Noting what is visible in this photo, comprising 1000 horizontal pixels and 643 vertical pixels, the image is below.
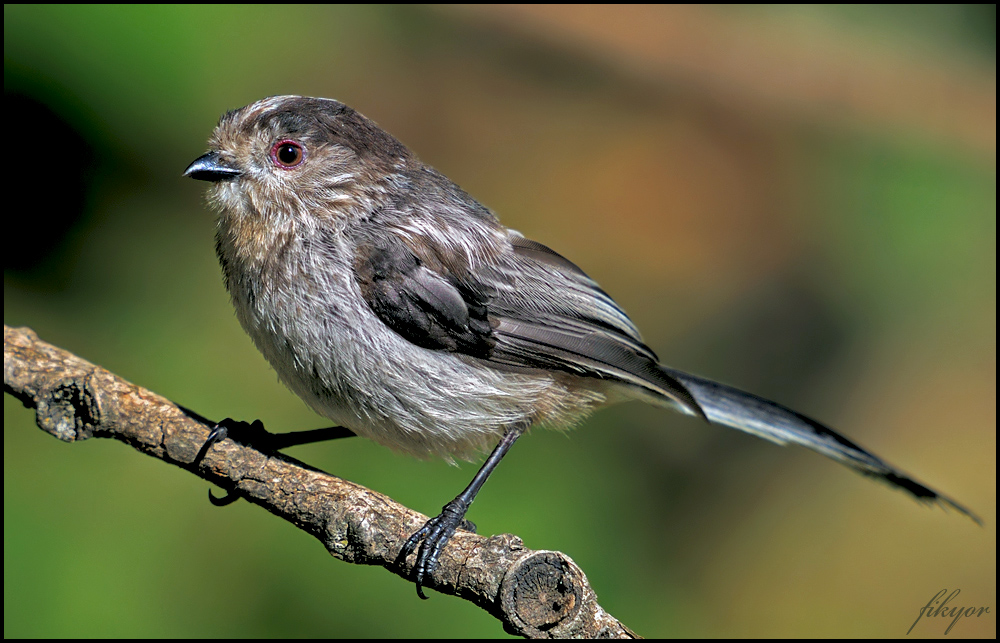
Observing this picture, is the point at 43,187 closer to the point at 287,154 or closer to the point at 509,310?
the point at 287,154

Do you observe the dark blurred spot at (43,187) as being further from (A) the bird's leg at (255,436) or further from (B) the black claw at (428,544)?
(B) the black claw at (428,544)

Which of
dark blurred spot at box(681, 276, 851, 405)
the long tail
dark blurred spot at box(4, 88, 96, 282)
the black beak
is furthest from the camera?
dark blurred spot at box(681, 276, 851, 405)

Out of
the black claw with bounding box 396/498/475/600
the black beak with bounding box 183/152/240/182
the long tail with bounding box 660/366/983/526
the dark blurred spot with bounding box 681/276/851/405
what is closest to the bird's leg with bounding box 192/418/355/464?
the black claw with bounding box 396/498/475/600

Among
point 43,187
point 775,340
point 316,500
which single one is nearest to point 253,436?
point 316,500

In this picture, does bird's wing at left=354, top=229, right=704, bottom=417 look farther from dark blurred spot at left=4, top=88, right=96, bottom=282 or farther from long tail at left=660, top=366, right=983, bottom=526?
dark blurred spot at left=4, top=88, right=96, bottom=282

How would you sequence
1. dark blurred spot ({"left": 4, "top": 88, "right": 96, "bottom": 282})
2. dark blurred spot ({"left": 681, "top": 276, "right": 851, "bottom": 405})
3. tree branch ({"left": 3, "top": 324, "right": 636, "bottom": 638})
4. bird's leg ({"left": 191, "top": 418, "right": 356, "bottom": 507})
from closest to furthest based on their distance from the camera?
tree branch ({"left": 3, "top": 324, "right": 636, "bottom": 638}), bird's leg ({"left": 191, "top": 418, "right": 356, "bottom": 507}), dark blurred spot ({"left": 4, "top": 88, "right": 96, "bottom": 282}), dark blurred spot ({"left": 681, "top": 276, "right": 851, "bottom": 405})

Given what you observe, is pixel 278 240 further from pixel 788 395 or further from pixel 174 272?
pixel 788 395
